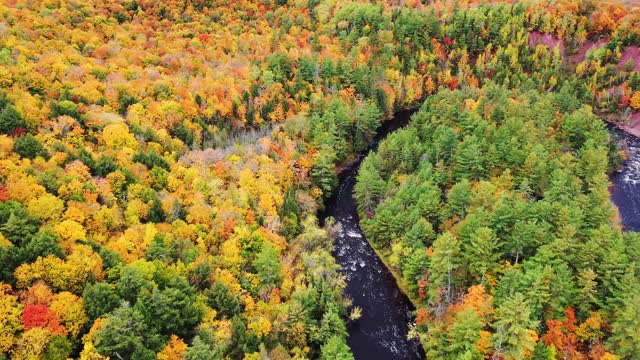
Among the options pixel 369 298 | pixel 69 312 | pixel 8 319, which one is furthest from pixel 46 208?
pixel 369 298

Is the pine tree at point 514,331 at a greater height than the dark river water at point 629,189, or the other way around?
the pine tree at point 514,331

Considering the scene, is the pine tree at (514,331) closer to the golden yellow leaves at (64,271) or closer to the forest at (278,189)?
the forest at (278,189)

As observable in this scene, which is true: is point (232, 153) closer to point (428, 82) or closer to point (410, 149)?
point (410, 149)

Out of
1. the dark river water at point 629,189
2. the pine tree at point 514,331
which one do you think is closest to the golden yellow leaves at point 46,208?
the pine tree at point 514,331

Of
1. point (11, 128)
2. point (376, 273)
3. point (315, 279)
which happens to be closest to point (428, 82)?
point (376, 273)

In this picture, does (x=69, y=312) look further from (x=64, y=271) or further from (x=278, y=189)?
(x=278, y=189)

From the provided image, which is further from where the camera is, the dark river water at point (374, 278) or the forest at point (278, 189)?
the dark river water at point (374, 278)

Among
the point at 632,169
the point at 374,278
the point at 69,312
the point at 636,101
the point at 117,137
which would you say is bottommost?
the point at 632,169
